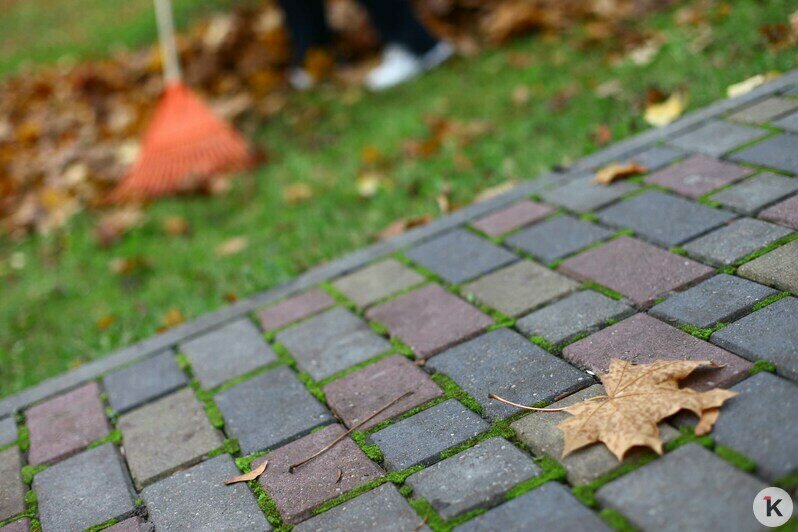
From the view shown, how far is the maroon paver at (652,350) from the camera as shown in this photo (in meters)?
1.70

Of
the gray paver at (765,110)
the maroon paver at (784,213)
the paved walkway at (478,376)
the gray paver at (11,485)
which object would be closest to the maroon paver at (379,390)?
the paved walkway at (478,376)

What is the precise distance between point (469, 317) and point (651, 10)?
2983 millimetres

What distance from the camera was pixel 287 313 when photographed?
2.58 metres

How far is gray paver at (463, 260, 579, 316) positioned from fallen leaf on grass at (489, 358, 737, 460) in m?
0.47

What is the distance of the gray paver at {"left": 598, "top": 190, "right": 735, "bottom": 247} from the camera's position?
2.30m

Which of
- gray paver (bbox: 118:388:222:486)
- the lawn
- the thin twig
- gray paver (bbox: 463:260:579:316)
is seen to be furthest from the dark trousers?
the thin twig

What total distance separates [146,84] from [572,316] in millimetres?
4795

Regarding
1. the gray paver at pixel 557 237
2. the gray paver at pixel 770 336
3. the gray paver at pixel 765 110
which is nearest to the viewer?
the gray paver at pixel 770 336

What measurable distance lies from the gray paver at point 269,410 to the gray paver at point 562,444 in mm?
506

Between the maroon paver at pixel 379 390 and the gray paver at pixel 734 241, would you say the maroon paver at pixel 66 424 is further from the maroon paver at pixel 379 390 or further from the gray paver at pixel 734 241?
the gray paver at pixel 734 241

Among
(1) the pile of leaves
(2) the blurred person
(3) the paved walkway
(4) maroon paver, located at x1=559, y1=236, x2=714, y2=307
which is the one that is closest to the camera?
(3) the paved walkway

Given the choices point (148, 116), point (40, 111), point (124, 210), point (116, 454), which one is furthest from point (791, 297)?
point (40, 111)

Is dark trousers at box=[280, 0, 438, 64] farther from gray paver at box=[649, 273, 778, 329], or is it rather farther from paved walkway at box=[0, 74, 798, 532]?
gray paver at box=[649, 273, 778, 329]

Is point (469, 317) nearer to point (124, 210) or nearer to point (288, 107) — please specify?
point (124, 210)
